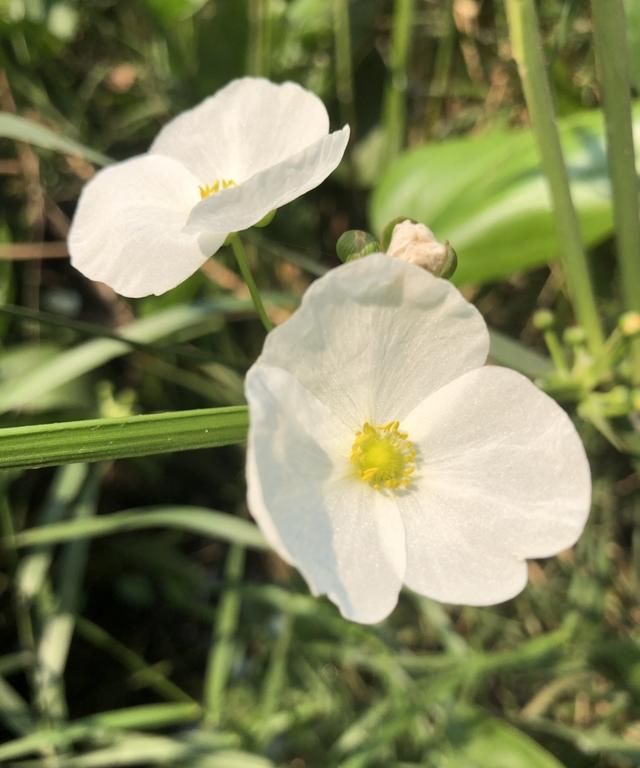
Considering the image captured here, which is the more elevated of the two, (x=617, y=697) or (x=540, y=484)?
(x=540, y=484)

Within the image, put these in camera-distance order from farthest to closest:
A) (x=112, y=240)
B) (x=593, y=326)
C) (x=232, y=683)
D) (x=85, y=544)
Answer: (x=232, y=683) → (x=85, y=544) → (x=593, y=326) → (x=112, y=240)

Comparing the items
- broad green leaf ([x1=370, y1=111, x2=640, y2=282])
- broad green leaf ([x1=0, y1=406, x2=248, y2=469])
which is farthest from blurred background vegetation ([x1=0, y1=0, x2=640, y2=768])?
broad green leaf ([x1=0, y1=406, x2=248, y2=469])

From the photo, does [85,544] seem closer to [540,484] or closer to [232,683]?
[232,683]

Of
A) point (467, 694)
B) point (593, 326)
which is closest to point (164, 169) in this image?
point (593, 326)

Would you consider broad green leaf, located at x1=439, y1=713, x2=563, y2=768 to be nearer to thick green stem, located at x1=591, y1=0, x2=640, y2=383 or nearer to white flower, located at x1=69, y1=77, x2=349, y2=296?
thick green stem, located at x1=591, y1=0, x2=640, y2=383

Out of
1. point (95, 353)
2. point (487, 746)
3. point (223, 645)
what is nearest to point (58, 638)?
point (223, 645)

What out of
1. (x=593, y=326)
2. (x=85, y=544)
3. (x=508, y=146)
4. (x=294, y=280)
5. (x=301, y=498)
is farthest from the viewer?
(x=294, y=280)

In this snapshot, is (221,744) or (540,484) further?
(221,744)

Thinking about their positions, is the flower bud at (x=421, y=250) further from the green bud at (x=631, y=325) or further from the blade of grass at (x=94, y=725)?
the blade of grass at (x=94, y=725)
